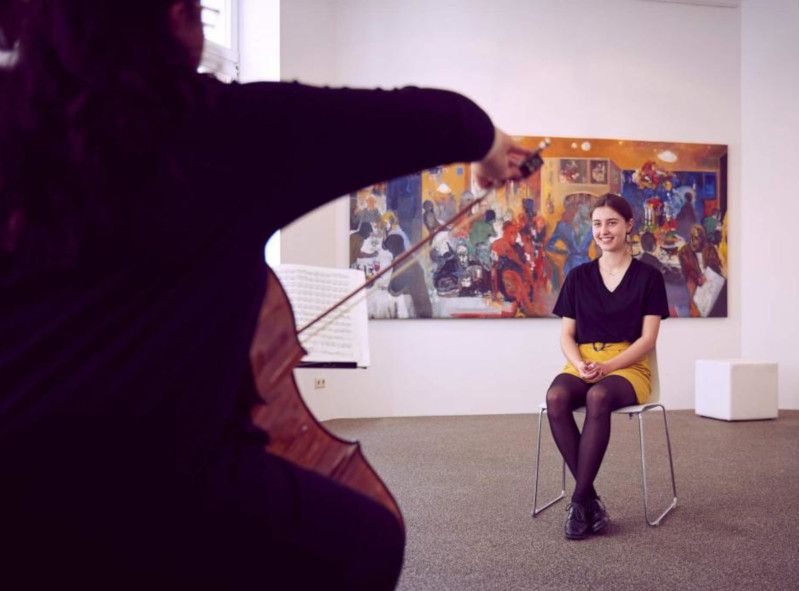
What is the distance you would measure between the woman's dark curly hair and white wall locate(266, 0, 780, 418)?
5.54m

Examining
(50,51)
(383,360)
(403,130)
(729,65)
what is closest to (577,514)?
(403,130)

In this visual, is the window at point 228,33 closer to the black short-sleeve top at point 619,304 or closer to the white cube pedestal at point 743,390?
the black short-sleeve top at point 619,304

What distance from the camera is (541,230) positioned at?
6777mm

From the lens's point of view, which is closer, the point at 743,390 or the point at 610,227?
the point at 610,227

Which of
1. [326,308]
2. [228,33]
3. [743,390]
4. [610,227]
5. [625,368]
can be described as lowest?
[743,390]

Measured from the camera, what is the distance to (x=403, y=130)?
84 centimetres

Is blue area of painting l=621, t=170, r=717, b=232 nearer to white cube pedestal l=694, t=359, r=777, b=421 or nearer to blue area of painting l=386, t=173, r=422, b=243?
white cube pedestal l=694, t=359, r=777, b=421

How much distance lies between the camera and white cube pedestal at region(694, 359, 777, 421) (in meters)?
6.16

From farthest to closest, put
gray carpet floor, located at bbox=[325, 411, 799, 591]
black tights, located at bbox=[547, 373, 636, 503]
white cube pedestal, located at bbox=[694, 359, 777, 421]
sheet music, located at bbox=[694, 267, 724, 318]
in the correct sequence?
sheet music, located at bbox=[694, 267, 724, 318] < white cube pedestal, located at bbox=[694, 359, 777, 421] < black tights, located at bbox=[547, 373, 636, 503] < gray carpet floor, located at bbox=[325, 411, 799, 591]

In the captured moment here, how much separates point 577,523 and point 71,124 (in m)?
2.77

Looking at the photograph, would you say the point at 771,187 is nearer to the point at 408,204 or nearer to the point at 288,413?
the point at 408,204

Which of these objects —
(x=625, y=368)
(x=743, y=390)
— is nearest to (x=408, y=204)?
(x=743, y=390)

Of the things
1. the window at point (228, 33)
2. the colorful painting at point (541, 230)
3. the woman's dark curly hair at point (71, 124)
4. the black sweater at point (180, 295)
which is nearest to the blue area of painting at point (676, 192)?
the colorful painting at point (541, 230)

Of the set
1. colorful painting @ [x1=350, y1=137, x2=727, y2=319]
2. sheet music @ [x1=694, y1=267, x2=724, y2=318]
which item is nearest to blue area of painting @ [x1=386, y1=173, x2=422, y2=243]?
colorful painting @ [x1=350, y1=137, x2=727, y2=319]
